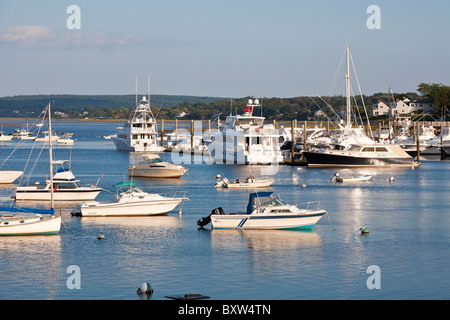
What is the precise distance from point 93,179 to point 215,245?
124 feet

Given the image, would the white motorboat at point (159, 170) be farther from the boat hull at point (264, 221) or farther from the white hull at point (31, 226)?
the white hull at point (31, 226)

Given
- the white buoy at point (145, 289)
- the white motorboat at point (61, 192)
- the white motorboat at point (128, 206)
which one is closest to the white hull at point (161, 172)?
the white motorboat at point (61, 192)

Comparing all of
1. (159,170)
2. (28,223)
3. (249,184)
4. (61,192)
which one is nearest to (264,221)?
(28,223)

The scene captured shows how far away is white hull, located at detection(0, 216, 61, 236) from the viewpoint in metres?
36.7

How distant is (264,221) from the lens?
3850cm

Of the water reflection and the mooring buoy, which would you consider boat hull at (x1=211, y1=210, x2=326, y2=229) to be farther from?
the water reflection

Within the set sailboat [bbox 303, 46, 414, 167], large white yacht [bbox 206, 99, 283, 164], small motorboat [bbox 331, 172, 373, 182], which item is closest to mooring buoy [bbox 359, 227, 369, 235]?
small motorboat [bbox 331, 172, 373, 182]

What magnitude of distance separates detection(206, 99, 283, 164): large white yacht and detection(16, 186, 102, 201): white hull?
3480 centimetres

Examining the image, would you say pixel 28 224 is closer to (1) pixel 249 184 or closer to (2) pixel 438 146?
(1) pixel 249 184

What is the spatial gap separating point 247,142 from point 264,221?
4632 cm
